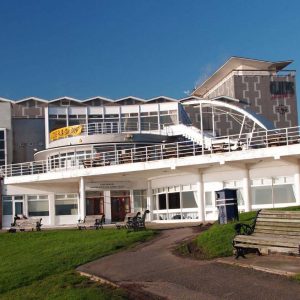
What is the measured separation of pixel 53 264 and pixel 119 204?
19092 millimetres

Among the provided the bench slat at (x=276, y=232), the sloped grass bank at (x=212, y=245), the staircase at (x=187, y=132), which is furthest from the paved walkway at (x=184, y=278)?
the staircase at (x=187, y=132)

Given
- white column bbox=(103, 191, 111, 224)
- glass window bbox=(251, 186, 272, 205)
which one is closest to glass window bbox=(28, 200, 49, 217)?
white column bbox=(103, 191, 111, 224)

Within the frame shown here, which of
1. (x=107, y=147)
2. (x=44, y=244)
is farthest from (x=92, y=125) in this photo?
(x=44, y=244)

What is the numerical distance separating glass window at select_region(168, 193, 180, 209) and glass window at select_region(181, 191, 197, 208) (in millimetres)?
422

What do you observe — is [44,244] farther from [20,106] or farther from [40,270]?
[20,106]

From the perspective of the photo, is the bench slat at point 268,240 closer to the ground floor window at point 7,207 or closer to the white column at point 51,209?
the white column at point 51,209

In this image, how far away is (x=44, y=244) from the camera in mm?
18750

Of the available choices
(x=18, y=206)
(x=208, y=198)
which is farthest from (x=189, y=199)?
(x=18, y=206)

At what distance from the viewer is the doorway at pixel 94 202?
1252 inches

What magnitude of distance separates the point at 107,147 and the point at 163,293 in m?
26.0

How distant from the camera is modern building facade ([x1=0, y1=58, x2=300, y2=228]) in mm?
25031

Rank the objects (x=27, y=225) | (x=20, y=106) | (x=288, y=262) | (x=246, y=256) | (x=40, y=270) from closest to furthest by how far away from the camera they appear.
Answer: (x=288, y=262)
(x=246, y=256)
(x=40, y=270)
(x=27, y=225)
(x=20, y=106)

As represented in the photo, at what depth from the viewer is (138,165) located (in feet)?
92.6

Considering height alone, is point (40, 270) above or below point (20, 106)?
below
